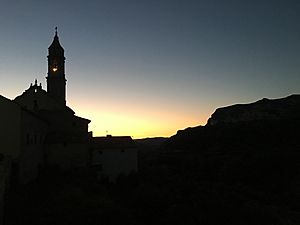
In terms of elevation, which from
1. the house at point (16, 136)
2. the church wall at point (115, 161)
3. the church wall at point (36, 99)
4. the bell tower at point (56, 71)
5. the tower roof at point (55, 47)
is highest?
the tower roof at point (55, 47)

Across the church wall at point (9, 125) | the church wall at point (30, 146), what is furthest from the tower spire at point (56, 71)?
the church wall at point (9, 125)

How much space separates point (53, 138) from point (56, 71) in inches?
407

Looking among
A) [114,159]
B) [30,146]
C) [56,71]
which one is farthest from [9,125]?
[56,71]

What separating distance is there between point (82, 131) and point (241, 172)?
110 ft

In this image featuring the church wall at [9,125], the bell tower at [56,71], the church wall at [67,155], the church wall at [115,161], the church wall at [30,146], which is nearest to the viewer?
the church wall at [9,125]

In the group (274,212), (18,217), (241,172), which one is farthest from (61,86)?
(241,172)

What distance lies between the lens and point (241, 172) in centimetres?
5591

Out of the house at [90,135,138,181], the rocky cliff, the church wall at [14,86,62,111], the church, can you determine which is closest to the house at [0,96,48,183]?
the church

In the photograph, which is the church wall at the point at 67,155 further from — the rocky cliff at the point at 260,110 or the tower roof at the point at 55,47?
the rocky cliff at the point at 260,110

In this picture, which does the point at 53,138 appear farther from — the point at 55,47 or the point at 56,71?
the point at 55,47

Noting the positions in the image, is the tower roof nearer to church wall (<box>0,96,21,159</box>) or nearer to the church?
the church

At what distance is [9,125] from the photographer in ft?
73.3

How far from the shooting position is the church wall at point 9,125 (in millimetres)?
22234

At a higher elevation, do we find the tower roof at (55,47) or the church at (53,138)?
the tower roof at (55,47)
